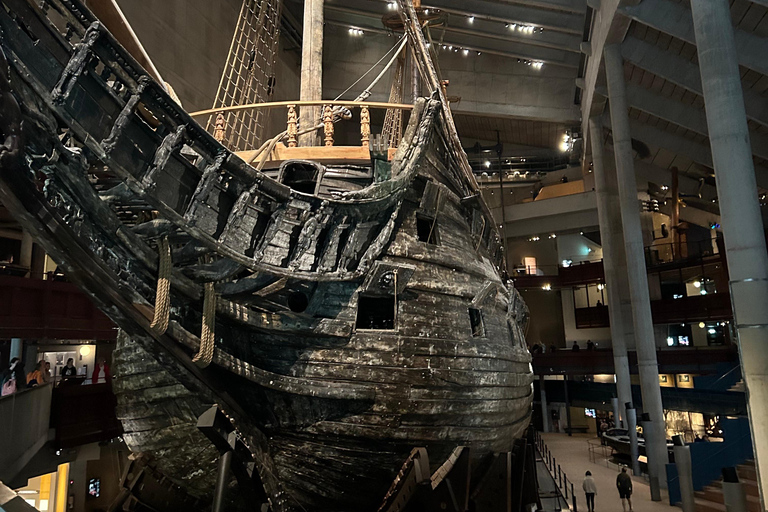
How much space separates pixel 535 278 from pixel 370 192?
1931 centimetres

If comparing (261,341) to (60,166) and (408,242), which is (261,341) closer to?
(408,242)

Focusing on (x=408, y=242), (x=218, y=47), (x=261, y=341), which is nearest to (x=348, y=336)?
(x=261, y=341)

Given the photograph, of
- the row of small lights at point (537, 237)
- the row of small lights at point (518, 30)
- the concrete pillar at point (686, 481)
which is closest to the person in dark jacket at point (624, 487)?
the concrete pillar at point (686, 481)

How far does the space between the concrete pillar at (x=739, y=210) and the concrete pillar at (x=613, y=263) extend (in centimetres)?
914

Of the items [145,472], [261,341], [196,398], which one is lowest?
[145,472]

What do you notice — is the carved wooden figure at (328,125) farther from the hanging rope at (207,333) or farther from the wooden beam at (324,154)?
the hanging rope at (207,333)

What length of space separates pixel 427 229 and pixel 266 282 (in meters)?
1.85

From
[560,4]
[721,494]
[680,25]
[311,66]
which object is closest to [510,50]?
[560,4]

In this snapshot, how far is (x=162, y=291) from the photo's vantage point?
9.25 feet

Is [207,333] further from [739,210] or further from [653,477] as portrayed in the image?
[653,477]

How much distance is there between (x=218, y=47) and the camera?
12828 mm

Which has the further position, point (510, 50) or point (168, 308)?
point (510, 50)

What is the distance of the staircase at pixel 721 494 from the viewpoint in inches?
307

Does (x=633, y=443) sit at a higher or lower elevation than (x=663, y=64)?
lower
